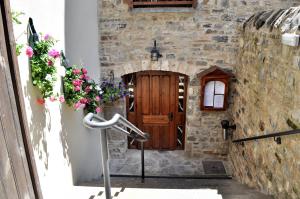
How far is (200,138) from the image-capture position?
5246mm

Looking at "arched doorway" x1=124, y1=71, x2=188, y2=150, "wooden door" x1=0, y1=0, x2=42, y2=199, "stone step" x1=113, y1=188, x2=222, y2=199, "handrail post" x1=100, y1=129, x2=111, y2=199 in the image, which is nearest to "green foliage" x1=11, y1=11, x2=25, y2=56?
"wooden door" x1=0, y1=0, x2=42, y2=199

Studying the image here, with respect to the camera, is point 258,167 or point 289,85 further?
point 258,167

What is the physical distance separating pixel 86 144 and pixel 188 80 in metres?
2.18

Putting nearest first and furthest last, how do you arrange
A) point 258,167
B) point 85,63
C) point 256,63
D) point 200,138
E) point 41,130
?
point 41,130, point 258,167, point 256,63, point 85,63, point 200,138

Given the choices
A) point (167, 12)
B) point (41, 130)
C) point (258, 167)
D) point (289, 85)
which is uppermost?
point (167, 12)

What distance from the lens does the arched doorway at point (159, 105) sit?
16.9 feet

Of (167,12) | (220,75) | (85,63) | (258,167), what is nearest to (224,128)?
(220,75)

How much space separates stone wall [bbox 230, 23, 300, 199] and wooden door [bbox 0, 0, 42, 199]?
2.10 m

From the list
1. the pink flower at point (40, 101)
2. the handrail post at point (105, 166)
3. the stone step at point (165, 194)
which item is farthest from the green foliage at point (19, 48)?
the stone step at point (165, 194)

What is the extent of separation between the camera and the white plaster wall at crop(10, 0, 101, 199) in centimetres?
227

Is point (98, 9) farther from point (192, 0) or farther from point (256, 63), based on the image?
point (256, 63)

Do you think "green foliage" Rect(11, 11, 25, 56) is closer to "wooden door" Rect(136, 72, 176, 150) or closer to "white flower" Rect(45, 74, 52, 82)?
"white flower" Rect(45, 74, 52, 82)

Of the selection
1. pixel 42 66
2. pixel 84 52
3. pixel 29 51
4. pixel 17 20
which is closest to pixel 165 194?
pixel 42 66

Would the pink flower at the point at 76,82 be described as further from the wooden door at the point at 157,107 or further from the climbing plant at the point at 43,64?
the wooden door at the point at 157,107
